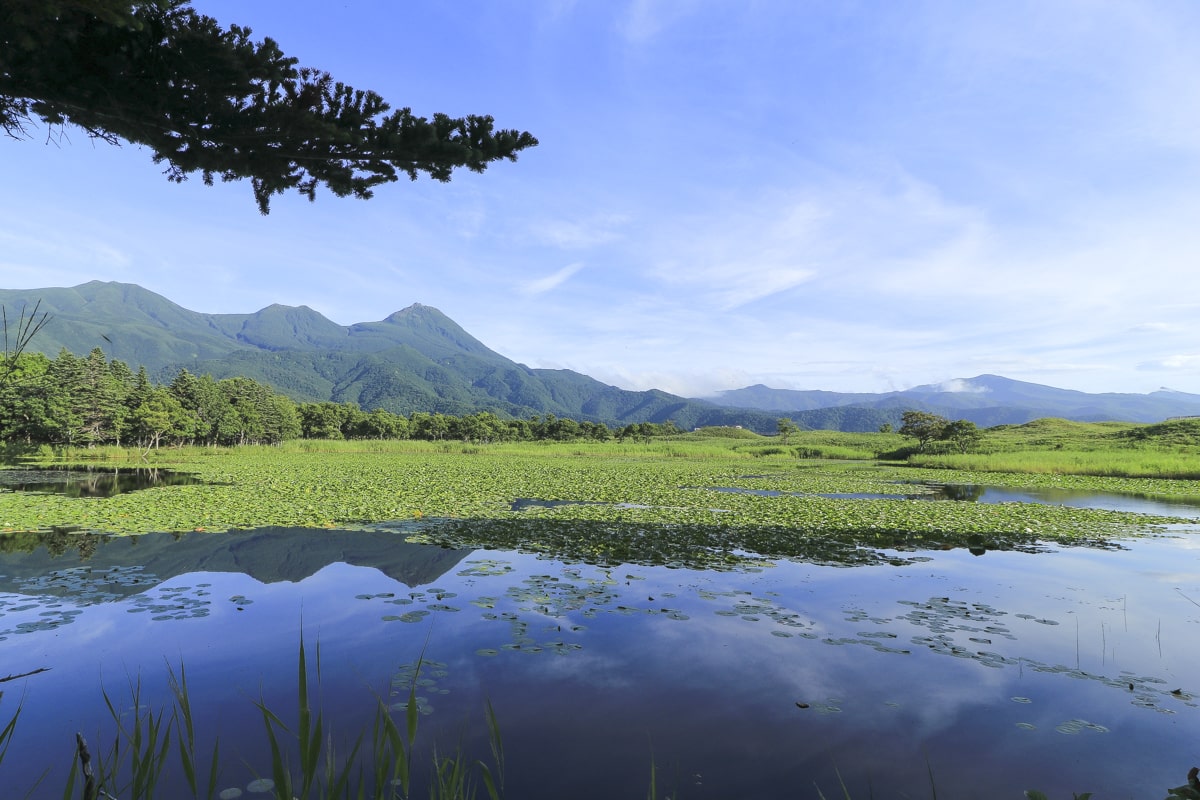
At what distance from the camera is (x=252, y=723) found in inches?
217

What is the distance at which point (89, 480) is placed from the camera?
2691cm

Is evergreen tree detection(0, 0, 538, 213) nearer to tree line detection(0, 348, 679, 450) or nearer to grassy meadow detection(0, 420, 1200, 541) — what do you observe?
grassy meadow detection(0, 420, 1200, 541)

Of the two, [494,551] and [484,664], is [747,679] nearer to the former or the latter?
[484,664]

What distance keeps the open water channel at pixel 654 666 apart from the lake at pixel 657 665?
0.03 metres

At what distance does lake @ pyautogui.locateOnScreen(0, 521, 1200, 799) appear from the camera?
16.5ft

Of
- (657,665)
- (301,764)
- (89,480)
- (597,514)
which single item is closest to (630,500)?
(597,514)

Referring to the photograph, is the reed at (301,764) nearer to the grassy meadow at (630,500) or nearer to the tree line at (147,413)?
the grassy meadow at (630,500)

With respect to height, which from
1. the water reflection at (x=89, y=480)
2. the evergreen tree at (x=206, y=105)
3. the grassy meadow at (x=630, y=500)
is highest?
the evergreen tree at (x=206, y=105)

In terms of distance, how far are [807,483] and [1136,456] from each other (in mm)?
28221

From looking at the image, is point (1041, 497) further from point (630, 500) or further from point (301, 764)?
point (301, 764)

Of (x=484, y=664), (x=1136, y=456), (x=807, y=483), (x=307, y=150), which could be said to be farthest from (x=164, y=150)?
(x=1136, y=456)

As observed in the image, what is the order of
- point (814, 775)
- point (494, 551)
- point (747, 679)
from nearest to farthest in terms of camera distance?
point (814, 775), point (747, 679), point (494, 551)

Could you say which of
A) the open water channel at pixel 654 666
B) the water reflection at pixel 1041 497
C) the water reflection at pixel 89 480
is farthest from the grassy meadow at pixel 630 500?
the open water channel at pixel 654 666

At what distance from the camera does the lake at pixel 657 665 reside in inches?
198
